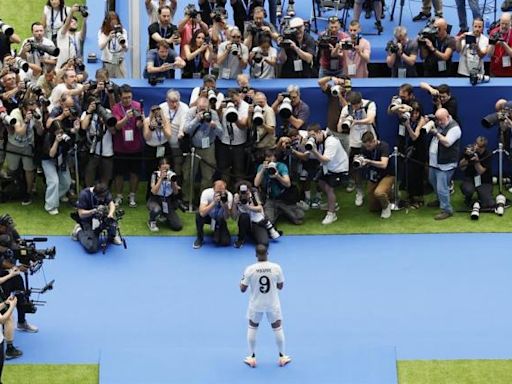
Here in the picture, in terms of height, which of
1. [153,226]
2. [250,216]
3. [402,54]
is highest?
[402,54]

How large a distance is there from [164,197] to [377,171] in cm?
310

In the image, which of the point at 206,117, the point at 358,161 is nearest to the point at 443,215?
the point at 358,161

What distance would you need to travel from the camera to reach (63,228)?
21.0 metres

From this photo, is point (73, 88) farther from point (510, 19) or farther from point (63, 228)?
point (510, 19)

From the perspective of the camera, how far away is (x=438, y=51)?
73.7 ft

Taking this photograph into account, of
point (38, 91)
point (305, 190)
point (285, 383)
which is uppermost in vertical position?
point (38, 91)

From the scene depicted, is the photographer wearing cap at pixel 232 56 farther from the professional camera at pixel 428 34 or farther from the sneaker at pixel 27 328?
the sneaker at pixel 27 328

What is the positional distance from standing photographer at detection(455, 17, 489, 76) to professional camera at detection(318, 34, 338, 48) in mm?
1900

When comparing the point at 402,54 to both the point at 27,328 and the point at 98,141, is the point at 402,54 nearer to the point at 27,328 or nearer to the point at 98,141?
the point at 98,141

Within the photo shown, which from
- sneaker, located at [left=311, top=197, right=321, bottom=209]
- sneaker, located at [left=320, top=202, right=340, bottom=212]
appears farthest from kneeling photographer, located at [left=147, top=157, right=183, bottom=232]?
sneaker, located at [left=320, top=202, right=340, bottom=212]

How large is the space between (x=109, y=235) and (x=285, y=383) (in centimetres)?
436

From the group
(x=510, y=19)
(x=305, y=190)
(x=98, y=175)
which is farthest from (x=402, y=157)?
(x=98, y=175)

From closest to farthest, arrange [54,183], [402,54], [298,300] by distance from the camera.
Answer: [298,300] → [54,183] → [402,54]

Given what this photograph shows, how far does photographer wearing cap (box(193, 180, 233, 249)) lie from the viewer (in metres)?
20.1
